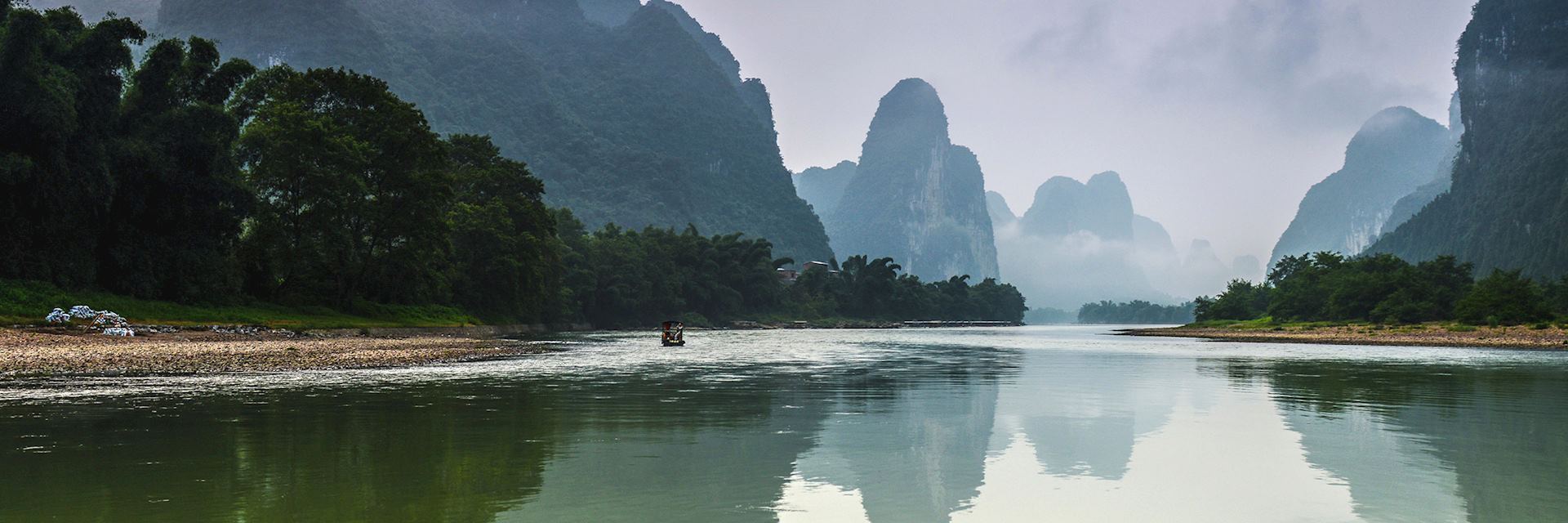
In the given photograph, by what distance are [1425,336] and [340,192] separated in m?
83.5

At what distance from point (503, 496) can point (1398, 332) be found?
9569cm

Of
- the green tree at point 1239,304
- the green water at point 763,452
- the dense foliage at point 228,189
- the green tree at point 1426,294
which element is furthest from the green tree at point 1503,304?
the dense foliage at point 228,189

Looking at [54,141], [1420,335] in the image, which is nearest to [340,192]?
[54,141]

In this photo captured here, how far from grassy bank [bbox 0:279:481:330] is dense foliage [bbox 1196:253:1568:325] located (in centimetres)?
8833

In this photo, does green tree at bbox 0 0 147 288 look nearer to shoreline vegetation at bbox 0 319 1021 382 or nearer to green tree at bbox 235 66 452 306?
shoreline vegetation at bbox 0 319 1021 382

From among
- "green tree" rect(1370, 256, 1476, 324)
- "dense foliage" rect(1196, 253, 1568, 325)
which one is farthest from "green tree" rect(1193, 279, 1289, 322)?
"green tree" rect(1370, 256, 1476, 324)

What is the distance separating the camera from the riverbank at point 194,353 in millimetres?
27141

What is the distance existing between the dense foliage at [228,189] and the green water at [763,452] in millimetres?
28413

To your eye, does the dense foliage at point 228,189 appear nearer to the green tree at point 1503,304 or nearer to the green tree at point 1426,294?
the green tree at point 1503,304

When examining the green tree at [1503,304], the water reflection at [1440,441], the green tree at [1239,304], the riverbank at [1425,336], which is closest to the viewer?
the water reflection at [1440,441]

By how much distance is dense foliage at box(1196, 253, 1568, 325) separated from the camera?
8338 cm

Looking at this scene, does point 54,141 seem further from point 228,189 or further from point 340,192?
point 340,192

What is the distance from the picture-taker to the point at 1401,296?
319 ft

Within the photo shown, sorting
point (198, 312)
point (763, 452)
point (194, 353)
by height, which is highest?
point (198, 312)
